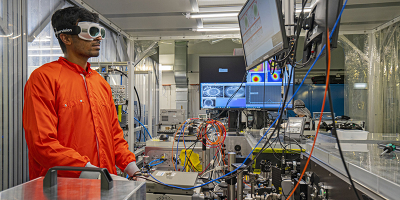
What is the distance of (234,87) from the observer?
108 inches

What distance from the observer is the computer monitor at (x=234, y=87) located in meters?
2.57

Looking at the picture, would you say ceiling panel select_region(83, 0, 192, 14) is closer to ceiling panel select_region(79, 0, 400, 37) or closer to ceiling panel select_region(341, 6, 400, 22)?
ceiling panel select_region(79, 0, 400, 37)

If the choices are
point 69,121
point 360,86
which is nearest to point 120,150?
point 69,121

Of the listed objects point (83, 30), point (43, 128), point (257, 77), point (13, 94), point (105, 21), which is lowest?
point (43, 128)

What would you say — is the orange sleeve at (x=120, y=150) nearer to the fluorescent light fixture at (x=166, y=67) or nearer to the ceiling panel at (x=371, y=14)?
the ceiling panel at (x=371, y=14)

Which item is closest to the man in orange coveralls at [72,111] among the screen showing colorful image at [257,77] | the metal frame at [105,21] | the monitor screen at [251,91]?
the monitor screen at [251,91]

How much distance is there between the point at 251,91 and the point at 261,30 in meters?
1.42

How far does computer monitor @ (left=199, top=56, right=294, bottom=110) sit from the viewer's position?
2.57 metres

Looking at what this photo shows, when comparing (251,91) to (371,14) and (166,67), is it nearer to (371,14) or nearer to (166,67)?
(371,14)

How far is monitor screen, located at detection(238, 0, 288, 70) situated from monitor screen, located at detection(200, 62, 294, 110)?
1.00m

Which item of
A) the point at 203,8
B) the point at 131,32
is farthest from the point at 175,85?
the point at 203,8

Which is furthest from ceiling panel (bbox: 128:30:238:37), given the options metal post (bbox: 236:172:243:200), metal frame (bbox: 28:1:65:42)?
metal post (bbox: 236:172:243:200)

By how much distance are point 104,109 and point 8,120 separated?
1.08 m

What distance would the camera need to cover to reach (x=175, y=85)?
771 cm
